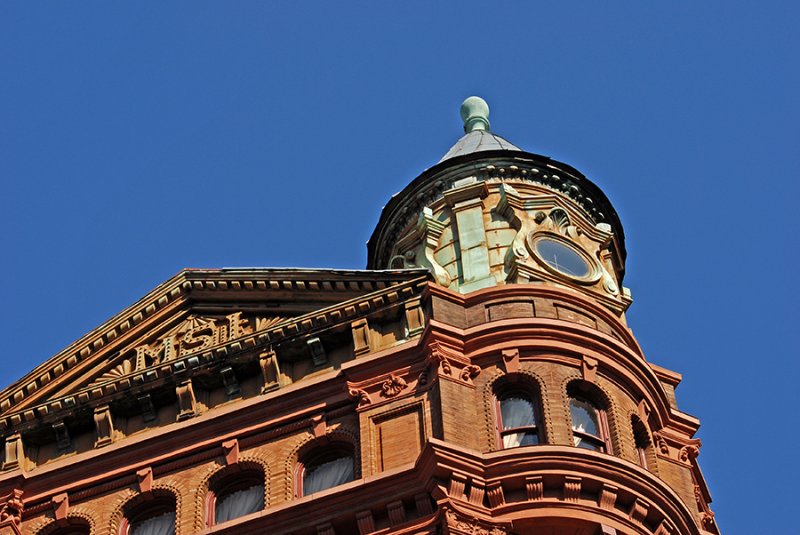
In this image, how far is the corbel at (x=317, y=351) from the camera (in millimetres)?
46875

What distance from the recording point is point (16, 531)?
152 ft

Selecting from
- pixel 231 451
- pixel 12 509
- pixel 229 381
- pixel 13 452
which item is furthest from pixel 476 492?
pixel 13 452

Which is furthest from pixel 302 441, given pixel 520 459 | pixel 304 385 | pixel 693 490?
pixel 693 490

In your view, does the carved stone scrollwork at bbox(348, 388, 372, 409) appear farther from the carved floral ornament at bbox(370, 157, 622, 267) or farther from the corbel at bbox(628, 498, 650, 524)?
the carved floral ornament at bbox(370, 157, 622, 267)

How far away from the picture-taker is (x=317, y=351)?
46.9m

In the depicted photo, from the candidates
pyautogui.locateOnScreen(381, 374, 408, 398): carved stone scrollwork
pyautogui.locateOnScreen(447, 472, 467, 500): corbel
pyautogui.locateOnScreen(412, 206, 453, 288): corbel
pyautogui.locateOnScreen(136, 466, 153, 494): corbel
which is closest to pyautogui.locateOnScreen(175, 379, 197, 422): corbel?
pyautogui.locateOnScreen(136, 466, 153, 494): corbel

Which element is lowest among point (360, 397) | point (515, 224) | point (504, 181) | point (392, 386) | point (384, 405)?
point (384, 405)

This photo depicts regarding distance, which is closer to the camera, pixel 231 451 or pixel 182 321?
pixel 231 451

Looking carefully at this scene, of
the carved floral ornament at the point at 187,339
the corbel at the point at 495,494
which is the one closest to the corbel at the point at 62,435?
the carved floral ornament at the point at 187,339

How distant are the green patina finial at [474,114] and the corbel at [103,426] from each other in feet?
55.5

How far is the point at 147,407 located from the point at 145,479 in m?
2.31

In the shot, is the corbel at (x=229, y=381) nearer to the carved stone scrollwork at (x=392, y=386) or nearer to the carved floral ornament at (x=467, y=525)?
the carved stone scrollwork at (x=392, y=386)

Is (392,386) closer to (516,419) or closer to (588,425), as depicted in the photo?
(516,419)

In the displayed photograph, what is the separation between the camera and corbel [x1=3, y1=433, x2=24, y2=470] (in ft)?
158
